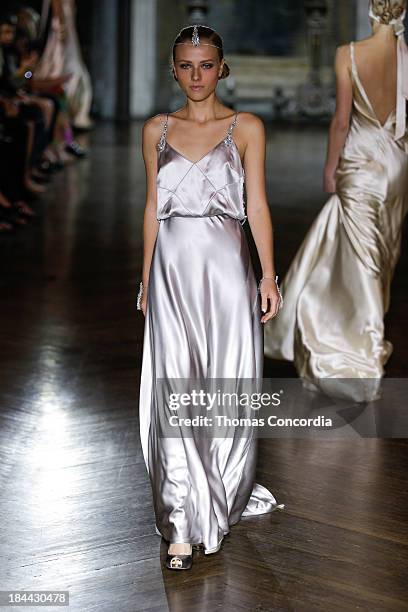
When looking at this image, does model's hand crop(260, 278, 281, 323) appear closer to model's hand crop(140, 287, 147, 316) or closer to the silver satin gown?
the silver satin gown

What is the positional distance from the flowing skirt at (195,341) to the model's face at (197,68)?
0.32 meters

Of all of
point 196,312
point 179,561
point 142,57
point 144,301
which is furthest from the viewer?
point 142,57

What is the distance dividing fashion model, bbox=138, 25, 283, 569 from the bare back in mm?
1491

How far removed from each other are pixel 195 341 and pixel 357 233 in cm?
170

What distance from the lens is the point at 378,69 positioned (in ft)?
14.8

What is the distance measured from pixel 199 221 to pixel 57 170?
862 cm

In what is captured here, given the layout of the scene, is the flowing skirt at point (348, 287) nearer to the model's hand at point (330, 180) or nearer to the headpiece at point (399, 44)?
the model's hand at point (330, 180)

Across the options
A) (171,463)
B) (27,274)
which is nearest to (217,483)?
(171,463)

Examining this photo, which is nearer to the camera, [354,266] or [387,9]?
[387,9]

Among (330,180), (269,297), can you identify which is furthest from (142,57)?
(269,297)

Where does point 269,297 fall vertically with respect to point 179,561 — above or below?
above

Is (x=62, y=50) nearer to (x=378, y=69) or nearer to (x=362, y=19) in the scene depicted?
(x=362, y=19)

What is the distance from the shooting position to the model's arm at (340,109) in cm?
447

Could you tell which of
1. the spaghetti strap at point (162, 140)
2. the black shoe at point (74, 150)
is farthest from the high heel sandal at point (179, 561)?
the black shoe at point (74, 150)
